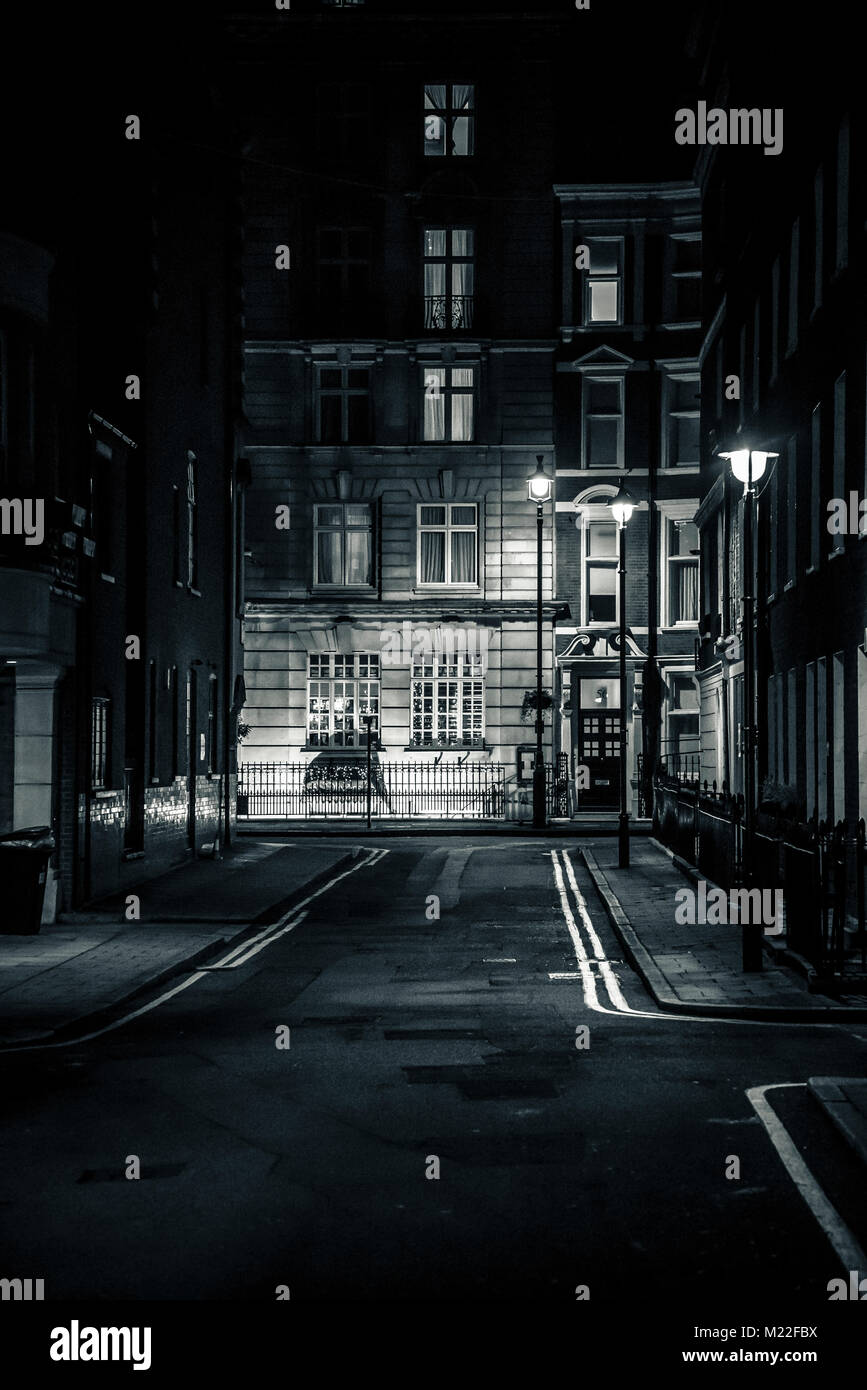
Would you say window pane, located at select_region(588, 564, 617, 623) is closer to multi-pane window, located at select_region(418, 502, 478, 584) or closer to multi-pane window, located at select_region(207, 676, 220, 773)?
multi-pane window, located at select_region(418, 502, 478, 584)

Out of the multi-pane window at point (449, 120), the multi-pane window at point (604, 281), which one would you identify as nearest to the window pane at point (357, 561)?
the multi-pane window at point (604, 281)

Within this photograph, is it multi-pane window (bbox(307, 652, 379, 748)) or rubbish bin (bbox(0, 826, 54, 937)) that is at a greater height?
multi-pane window (bbox(307, 652, 379, 748))

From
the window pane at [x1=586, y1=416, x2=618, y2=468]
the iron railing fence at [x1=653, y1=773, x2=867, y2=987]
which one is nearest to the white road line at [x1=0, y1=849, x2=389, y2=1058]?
the iron railing fence at [x1=653, y1=773, x2=867, y2=987]

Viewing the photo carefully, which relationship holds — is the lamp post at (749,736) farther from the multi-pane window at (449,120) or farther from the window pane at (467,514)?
the multi-pane window at (449,120)

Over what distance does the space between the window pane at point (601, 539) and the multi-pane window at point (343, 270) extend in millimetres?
9575

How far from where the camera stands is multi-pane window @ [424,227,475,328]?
162 feet

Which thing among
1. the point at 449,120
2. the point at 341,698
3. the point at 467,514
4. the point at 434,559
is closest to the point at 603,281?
the point at 449,120

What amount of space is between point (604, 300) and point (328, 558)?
1150 centimetres

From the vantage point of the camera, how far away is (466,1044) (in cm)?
1207

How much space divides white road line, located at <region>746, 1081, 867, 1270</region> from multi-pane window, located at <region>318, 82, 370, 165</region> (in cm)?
4349

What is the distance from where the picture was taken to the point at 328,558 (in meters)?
49.8

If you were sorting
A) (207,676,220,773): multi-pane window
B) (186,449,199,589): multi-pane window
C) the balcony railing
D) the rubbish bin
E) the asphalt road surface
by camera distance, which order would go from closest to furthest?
the asphalt road surface, the rubbish bin, (186,449,199,589): multi-pane window, (207,676,220,773): multi-pane window, the balcony railing

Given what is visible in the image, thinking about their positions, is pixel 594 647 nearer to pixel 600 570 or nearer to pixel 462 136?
pixel 600 570
